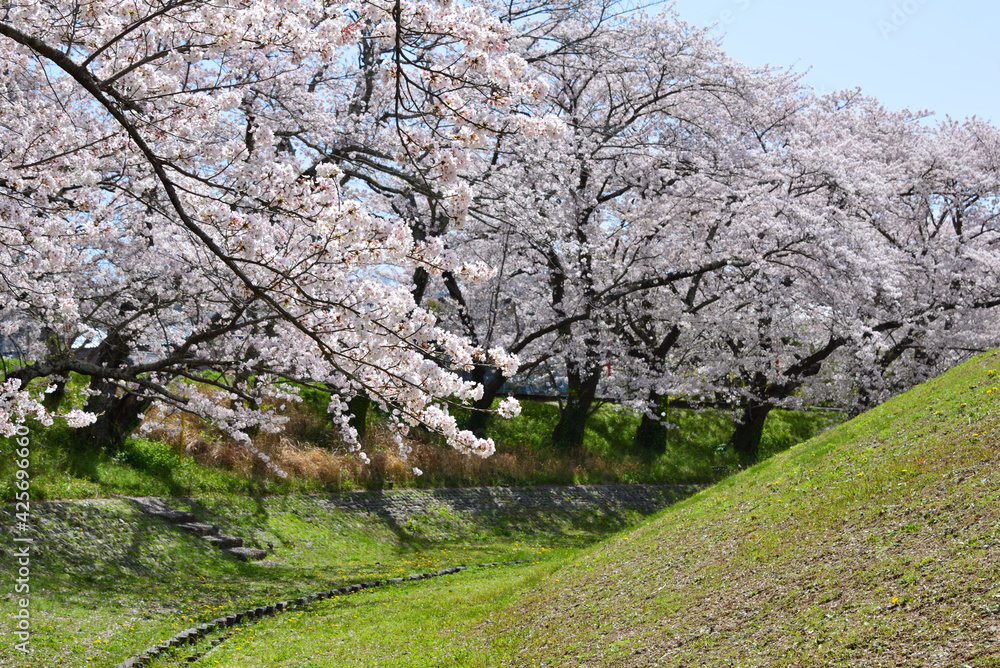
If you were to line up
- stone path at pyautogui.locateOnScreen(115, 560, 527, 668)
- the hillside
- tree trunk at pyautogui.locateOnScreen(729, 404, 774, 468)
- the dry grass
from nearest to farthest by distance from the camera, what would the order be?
the hillside < stone path at pyautogui.locateOnScreen(115, 560, 527, 668) < the dry grass < tree trunk at pyautogui.locateOnScreen(729, 404, 774, 468)

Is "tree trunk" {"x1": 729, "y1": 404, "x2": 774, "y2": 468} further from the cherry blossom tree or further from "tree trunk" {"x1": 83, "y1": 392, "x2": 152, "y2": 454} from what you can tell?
"tree trunk" {"x1": 83, "y1": 392, "x2": 152, "y2": 454}

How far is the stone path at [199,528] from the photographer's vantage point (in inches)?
555

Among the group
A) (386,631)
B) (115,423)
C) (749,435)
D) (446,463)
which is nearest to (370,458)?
(446,463)

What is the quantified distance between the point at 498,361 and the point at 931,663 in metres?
3.65

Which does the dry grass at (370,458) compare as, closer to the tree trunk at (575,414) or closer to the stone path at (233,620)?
the tree trunk at (575,414)

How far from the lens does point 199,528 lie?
46.8 feet

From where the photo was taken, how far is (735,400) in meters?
24.1

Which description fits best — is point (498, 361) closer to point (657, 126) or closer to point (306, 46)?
point (306, 46)

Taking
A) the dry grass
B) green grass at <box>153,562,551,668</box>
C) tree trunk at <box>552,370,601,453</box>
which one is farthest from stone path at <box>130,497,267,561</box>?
tree trunk at <box>552,370,601,453</box>

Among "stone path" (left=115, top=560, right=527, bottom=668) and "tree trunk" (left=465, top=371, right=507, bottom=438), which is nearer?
"stone path" (left=115, top=560, right=527, bottom=668)

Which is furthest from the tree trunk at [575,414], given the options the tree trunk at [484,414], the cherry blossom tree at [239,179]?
the cherry blossom tree at [239,179]

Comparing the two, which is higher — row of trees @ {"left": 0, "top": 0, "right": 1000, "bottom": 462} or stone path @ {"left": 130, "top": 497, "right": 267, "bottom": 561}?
row of trees @ {"left": 0, "top": 0, "right": 1000, "bottom": 462}

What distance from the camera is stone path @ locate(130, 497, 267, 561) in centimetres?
1409

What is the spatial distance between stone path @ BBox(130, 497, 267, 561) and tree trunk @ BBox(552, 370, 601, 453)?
1173 cm
